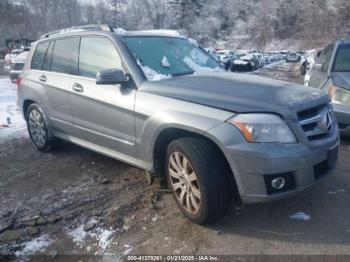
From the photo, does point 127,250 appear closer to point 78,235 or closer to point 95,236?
point 95,236

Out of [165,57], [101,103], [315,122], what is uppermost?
[165,57]

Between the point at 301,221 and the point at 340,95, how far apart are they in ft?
8.88

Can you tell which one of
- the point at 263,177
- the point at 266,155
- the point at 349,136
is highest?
the point at 266,155

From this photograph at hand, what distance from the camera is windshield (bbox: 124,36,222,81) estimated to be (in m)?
3.90

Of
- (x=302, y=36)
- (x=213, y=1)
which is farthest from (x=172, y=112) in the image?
(x=213, y=1)

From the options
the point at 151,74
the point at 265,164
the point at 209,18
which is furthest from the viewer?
the point at 209,18

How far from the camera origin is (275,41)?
78.5 meters

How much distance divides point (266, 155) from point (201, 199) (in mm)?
682

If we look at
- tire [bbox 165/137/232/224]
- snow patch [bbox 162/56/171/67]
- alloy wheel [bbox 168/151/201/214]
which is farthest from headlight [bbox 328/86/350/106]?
alloy wheel [bbox 168/151/201/214]

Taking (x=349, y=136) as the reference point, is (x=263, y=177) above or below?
above

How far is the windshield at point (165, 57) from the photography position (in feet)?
12.8

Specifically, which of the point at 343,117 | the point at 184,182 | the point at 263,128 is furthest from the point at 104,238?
the point at 343,117

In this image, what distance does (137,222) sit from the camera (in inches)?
136

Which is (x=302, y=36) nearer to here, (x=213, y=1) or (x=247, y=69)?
(x=213, y=1)
